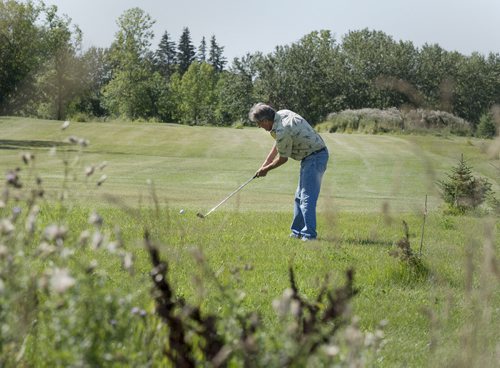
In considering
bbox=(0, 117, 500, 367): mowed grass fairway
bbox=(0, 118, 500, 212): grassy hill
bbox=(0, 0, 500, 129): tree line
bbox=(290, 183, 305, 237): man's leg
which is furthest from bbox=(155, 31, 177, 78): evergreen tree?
bbox=(290, 183, 305, 237): man's leg

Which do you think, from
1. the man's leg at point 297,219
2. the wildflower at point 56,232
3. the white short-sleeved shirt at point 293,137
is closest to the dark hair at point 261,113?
the white short-sleeved shirt at point 293,137

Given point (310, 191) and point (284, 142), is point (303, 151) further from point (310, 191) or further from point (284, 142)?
point (310, 191)

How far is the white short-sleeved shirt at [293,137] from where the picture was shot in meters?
10.4

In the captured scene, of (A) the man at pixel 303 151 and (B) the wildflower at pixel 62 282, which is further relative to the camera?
(A) the man at pixel 303 151

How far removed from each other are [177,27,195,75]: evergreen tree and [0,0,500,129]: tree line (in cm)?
3485

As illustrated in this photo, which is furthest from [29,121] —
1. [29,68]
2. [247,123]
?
[247,123]

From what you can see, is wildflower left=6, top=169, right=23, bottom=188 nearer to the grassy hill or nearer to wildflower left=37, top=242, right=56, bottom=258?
wildflower left=37, top=242, right=56, bottom=258

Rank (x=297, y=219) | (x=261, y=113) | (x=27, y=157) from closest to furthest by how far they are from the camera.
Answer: (x=27, y=157)
(x=261, y=113)
(x=297, y=219)

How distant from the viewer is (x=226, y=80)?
8325 centimetres

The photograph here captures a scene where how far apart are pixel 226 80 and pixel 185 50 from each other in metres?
42.6

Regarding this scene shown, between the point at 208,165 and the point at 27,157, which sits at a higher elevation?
the point at 27,157

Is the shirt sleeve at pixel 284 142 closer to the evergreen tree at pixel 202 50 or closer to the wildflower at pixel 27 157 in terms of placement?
the wildflower at pixel 27 157

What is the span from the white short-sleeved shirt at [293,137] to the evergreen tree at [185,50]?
114m

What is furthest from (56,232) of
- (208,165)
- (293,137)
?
(208,165)
